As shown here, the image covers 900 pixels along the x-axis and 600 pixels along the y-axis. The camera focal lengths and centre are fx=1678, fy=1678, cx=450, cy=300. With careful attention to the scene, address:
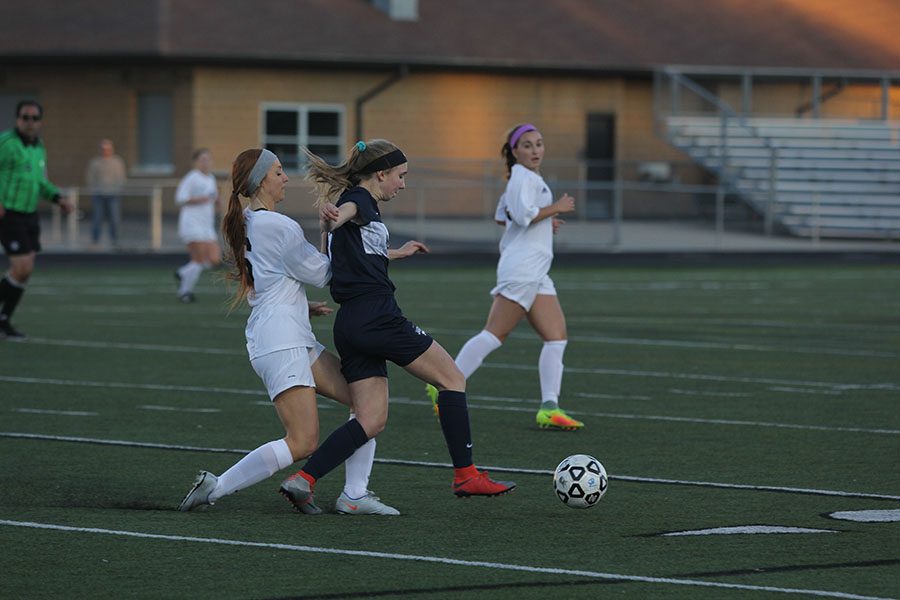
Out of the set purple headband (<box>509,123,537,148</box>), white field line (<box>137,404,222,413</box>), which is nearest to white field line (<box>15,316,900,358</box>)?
white field line (<box>137,404,222,413</box>)

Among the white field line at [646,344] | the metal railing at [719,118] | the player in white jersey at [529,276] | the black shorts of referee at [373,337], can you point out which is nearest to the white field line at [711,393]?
the player in white jersey at [529,276]

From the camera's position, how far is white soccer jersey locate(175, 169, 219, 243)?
22.2 m

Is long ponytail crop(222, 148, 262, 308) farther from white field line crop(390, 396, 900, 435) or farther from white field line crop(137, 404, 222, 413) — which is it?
white field line crop(390, 396, 900, 435)

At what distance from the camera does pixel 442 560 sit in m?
7.10

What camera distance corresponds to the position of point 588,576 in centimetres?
680

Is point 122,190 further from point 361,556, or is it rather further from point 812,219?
point 361,556

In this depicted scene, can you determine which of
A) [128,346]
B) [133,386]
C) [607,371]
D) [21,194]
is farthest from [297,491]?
[21,194]

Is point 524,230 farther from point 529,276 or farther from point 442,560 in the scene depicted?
point 442,560

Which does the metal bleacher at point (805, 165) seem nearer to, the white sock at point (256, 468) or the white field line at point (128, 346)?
the white field line at point (128, 346)

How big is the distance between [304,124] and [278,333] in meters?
32.2

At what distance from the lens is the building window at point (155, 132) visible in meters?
39.3

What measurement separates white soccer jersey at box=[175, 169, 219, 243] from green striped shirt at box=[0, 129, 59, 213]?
559 cm

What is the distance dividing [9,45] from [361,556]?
33.1 metres

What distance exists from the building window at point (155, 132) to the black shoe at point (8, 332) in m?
22.5
